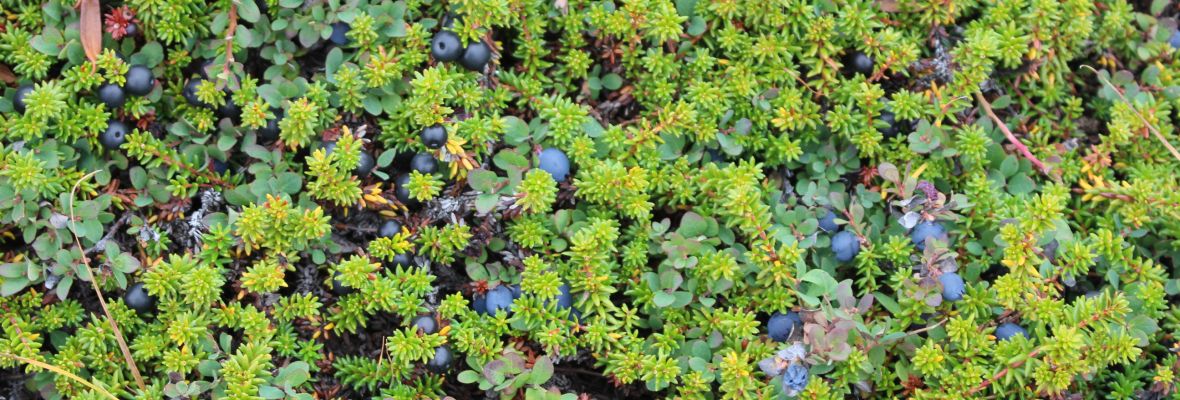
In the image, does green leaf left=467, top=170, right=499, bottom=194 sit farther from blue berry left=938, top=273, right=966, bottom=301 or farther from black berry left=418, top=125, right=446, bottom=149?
blue berry left=938, top=273, right=966, bottom=301

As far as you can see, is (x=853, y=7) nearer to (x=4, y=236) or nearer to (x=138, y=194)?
(x=138, y=194)

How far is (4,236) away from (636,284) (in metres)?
2.22

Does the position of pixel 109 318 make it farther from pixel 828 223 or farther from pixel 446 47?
pixel 828 223

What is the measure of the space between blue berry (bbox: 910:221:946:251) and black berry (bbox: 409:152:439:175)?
174 cm

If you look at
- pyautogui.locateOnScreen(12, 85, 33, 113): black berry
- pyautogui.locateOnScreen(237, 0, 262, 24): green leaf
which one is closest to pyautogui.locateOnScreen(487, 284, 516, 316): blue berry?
pyautogui.locateOnScreen(237, 0, 262, 24): green leaf

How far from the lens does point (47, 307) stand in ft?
10.9

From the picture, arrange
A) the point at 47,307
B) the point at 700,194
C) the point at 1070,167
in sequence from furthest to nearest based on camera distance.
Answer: the point at 1070,167 → the point at 700,194 → the point at 47,307

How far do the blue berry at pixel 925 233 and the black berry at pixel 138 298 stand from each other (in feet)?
8.74

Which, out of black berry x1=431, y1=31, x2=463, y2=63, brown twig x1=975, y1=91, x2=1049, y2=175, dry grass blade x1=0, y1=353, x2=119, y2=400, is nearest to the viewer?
dry grass blade x1=0, y1=353, x2=119, y2=400

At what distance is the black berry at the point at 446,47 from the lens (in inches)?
138

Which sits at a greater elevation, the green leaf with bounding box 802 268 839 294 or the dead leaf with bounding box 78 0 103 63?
the dead leaf with bounding box 78 0 103 63

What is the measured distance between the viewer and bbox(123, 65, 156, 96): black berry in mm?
3418

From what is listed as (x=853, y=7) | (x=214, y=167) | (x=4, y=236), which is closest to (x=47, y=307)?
(x=4, y=236)

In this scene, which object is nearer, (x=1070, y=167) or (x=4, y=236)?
(x=4, y=236)
